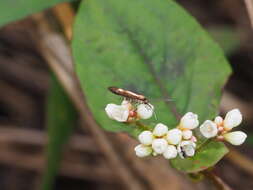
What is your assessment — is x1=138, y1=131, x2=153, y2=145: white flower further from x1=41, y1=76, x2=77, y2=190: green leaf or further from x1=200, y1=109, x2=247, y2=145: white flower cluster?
x1=41, y1=76, x2=77, y2=190: green leaf

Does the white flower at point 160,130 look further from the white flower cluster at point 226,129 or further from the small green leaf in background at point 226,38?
the small green leaf in background at point 226,38

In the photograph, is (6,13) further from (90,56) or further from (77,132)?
(77,132)

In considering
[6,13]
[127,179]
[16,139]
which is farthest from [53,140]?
A: [6,13]

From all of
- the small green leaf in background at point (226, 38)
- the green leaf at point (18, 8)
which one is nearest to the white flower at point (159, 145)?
the green leaf at point (18, 8)

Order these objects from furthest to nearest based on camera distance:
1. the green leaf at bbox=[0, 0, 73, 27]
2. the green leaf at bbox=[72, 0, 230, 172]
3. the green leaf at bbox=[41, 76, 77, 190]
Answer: the green leaf at bbox=[41, 76, 77, 190] → the green leaf at bbox=[0, 0, 73, 27] → the green leaf at bbox=[72, 0, 230, 172]

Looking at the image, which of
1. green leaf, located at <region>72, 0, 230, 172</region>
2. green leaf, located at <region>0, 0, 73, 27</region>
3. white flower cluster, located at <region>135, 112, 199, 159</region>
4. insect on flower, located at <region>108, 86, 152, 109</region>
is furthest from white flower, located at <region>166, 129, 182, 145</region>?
green leaf, located at <region>0, 0, 73, 27</region>

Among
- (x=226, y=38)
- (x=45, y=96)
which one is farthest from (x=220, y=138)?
(x=45, y=96)
